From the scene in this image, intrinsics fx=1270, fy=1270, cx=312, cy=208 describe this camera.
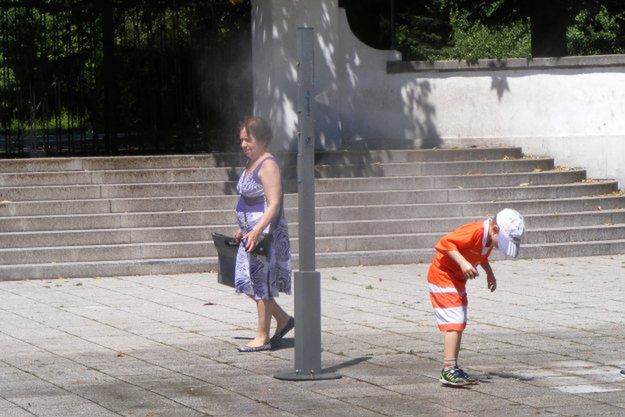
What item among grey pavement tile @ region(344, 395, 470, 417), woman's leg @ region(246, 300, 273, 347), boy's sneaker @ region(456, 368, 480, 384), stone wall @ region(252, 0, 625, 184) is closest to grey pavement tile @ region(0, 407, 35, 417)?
grey pavement tile @ region(344, 395, 470, 417)

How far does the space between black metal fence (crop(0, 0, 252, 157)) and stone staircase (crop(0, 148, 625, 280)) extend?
2.26m

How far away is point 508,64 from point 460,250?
10.7 metres

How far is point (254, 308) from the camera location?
11641 millimetres

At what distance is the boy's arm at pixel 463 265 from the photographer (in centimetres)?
787

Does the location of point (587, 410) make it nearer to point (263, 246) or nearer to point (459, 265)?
point (459, 265)

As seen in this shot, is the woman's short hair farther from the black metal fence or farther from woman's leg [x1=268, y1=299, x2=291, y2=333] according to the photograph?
the black metal fence

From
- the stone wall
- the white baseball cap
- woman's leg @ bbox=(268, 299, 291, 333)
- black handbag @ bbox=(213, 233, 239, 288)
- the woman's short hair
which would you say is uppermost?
the stone wall

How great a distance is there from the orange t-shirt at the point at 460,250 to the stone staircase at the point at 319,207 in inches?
247

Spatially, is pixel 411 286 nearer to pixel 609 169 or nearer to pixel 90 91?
pixel 609 169

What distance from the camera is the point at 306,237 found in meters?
8.38

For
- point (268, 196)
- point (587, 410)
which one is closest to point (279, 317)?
point (268, 196)

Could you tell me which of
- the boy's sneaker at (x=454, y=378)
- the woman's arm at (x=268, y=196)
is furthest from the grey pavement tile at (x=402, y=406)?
the woman's arm at (x=268, y=196)

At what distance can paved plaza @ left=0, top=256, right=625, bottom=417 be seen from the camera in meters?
7.59

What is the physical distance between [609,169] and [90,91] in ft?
25.6
